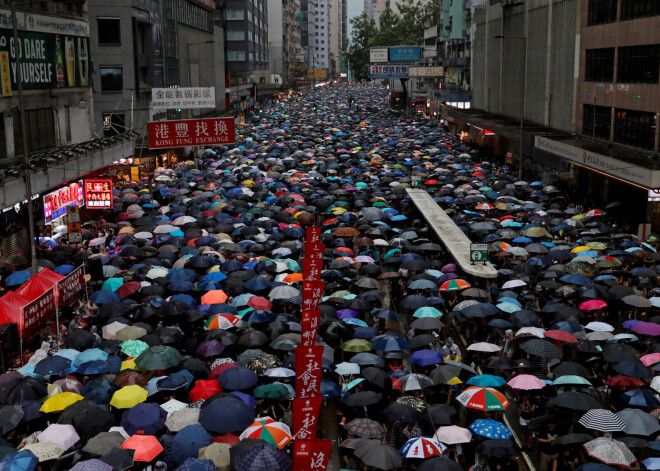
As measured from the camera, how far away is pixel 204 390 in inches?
617

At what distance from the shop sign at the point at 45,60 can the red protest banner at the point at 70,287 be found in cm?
861

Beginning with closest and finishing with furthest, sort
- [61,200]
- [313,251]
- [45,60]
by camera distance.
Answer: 1. [313,251]
2. [61,200]
3. [45,60]

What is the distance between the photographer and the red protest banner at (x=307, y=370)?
1307 cm

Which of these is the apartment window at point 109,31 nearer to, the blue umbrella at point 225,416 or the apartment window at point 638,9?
the apartment window at point 638,9

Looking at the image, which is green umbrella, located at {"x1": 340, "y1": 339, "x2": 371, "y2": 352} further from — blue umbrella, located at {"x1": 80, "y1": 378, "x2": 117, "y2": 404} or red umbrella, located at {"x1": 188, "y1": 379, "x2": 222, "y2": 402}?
blue umbrella, located at {"x1": 80, "y1": 378, "x2": 117, "y2": 404}

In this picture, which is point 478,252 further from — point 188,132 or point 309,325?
point 188,132

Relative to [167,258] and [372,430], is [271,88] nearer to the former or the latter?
[167,258]

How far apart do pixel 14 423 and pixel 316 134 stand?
62.6 metres

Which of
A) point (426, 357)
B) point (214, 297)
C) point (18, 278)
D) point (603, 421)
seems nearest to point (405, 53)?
point (18, 278)

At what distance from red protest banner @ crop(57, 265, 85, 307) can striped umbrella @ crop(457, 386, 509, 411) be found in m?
11.4

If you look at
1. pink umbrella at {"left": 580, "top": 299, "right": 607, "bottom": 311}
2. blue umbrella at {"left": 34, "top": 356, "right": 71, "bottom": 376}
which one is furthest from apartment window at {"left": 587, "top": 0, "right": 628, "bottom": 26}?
blue umbrella at {"left": 34, "top": 356, "right": 71, "bottom": 376}

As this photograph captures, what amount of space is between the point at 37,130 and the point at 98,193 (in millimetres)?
3507

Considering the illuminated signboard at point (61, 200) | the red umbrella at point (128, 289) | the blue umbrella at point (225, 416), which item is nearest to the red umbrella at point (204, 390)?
the blue umbrella at point (225, 416)

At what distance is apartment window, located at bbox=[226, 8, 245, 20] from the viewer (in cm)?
11862
